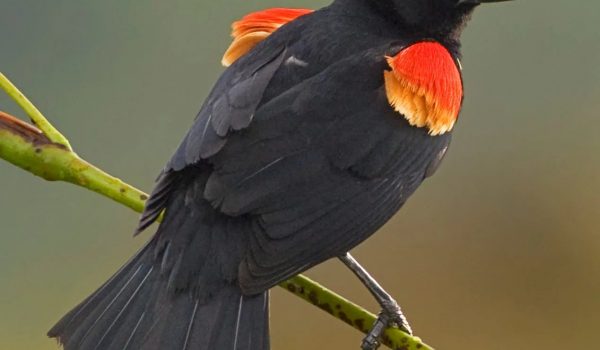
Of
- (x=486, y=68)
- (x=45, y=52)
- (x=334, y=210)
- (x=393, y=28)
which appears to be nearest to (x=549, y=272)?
(x=486, y=68)

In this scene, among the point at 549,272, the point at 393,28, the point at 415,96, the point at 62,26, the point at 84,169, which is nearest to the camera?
the point at 84,169

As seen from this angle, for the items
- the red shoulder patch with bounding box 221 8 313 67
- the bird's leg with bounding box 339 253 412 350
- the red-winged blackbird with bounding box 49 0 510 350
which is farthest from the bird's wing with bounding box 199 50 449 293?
the red shoulder patch with bounding box 221 8 313 67

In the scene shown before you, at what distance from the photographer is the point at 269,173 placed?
204 centimetres

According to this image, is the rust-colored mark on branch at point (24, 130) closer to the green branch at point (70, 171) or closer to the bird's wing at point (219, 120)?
the green branch at point (70, 171)

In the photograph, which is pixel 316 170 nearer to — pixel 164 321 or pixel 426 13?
pixel 164 321

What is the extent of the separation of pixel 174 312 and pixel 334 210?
336mm

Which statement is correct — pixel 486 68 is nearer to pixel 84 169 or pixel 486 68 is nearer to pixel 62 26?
pixel 62 26

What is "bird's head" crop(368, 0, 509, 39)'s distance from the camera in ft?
8.34

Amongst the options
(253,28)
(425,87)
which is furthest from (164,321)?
(253,28)

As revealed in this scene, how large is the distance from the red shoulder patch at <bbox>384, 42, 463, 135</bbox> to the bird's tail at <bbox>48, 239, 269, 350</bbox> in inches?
19.1

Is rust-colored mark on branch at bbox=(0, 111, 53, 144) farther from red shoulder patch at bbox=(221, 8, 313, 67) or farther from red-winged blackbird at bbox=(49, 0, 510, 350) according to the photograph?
red shoulder patch at bbox=(221, 8, 313, 67)

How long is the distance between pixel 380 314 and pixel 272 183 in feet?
1.12

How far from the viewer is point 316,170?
2082 millimetres

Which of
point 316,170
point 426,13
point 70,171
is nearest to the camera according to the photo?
point 70,171
